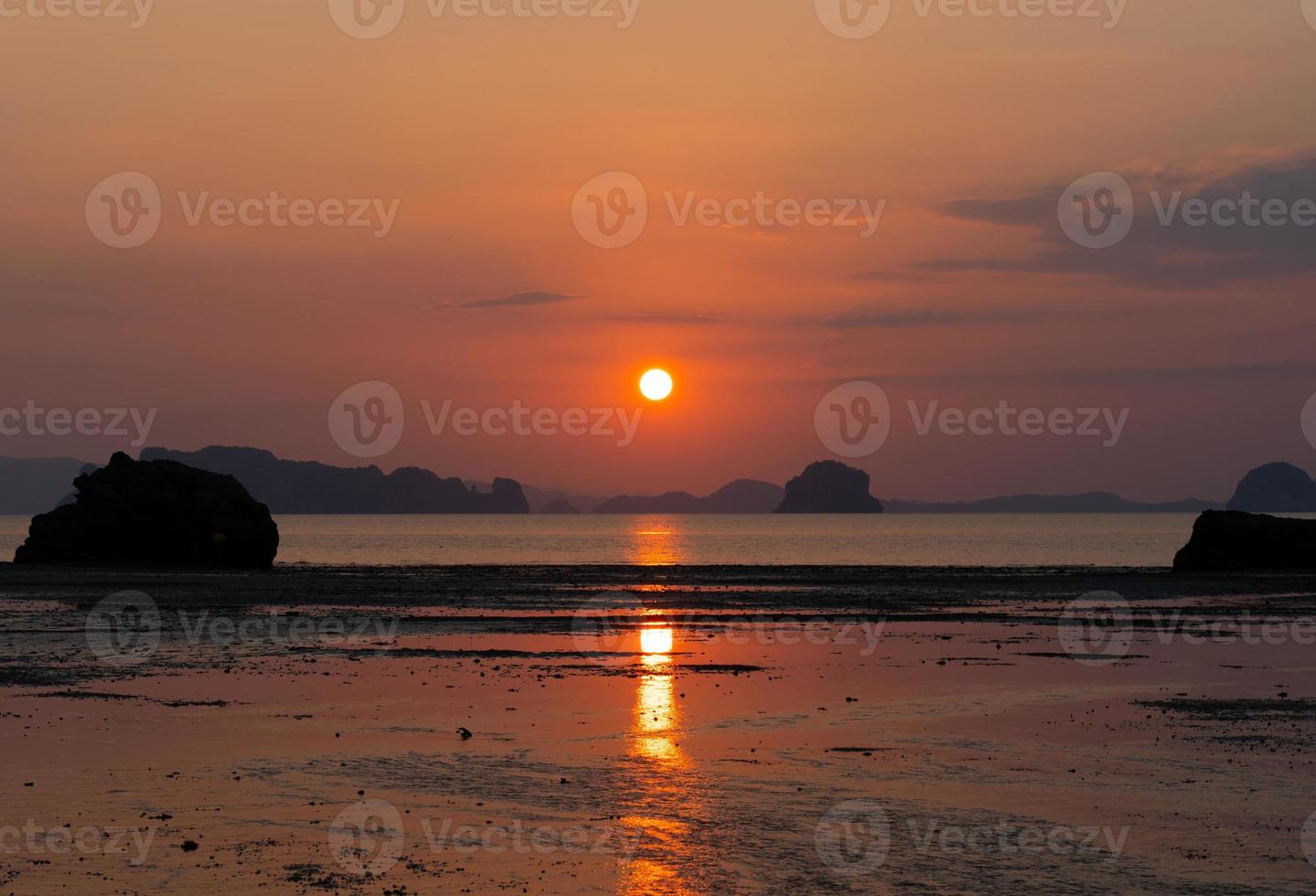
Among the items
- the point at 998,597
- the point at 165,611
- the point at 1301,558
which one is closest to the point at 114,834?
the point at 165,611

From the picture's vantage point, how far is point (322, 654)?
3522 centimetres

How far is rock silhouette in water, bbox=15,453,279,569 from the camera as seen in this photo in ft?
326

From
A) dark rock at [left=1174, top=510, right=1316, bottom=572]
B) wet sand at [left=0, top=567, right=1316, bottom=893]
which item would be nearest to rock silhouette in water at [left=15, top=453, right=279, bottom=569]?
wet sand at [left=0, top=567, right=1316, bottom=893]

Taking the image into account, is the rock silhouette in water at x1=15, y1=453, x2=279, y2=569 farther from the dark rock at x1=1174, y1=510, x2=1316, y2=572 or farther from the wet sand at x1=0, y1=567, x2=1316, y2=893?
the dark rock at x1=1174, y1=510, x2=1316, y2=572

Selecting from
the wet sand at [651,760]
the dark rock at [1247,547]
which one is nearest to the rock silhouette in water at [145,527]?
the wet sand at [651,760]

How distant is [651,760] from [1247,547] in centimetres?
9489

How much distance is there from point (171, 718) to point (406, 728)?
14.0 feet

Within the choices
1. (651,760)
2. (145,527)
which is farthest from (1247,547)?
(651,760)

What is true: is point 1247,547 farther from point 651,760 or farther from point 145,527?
point 651,760

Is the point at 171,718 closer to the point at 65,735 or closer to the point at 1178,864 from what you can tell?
the point at 65,735

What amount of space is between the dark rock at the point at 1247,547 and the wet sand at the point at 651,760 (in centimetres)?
6192

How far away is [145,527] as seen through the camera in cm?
10125

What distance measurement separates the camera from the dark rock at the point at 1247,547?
101 meters

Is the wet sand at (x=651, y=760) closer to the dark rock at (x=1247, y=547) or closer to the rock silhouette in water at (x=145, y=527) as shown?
the rock silhouette in water at (x=145, y=527)
